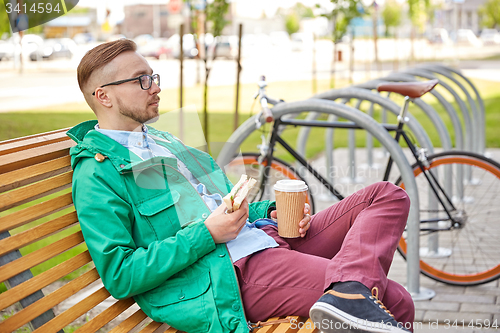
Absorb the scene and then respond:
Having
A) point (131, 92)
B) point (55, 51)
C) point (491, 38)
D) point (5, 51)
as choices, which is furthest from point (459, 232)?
point (491, 38)

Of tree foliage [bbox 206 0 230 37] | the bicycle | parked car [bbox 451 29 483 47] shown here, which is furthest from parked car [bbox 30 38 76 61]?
parked car [bbox 451 29 483 47]

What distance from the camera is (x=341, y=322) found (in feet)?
5.85

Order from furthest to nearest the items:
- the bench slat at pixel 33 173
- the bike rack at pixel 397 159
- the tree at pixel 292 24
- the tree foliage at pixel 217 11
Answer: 1. the tree at pixel 292 24
2. the tree foliage at pixel 217 11
3. the bike rack at pixel 397 159
4. the bench slat at pixel 33 173

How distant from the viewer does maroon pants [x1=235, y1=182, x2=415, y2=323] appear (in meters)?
1.99

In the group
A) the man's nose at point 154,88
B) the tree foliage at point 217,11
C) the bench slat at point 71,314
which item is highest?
the tree foliage at point 217,11

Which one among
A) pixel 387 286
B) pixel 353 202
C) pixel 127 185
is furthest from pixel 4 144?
pixel 387 286

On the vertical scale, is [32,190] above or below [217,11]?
below

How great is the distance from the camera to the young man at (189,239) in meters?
1.91

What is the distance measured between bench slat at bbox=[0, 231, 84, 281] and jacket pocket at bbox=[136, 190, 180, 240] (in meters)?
0.32

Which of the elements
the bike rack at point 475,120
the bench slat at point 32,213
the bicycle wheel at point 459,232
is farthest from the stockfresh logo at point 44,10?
the bike rack at point 475,120

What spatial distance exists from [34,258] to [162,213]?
0.49 meters

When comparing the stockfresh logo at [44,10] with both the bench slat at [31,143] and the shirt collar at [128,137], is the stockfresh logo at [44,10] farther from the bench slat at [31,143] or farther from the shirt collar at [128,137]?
the shirt collar at [128,137]

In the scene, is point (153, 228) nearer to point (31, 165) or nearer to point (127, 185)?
point (127, 185)

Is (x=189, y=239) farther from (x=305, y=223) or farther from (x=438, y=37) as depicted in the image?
(x=438, y=37)
